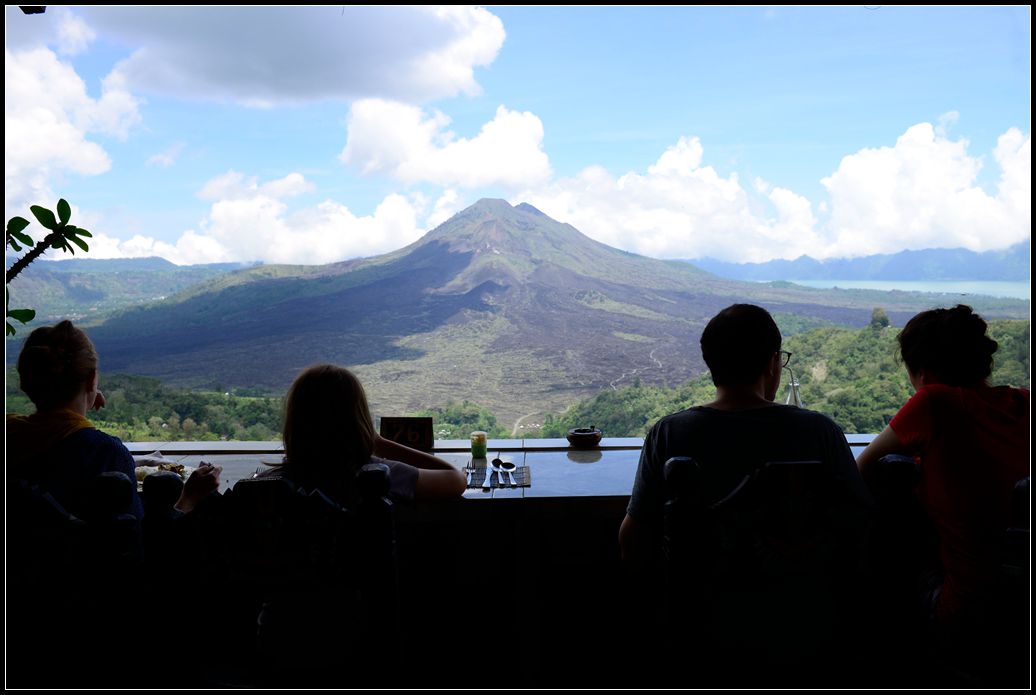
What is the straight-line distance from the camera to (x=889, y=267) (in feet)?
24.4

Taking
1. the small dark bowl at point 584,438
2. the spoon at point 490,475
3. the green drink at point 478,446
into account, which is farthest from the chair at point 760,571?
the small dark bowl at point 584,438

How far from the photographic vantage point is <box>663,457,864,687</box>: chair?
1.26 metres

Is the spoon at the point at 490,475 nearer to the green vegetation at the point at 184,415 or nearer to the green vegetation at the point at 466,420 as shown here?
the green vegetation at the point at 466,420

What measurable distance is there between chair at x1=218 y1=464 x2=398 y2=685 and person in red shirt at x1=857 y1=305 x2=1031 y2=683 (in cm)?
106

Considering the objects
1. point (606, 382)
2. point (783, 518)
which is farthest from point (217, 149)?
point (783, 518)

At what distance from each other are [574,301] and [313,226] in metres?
4.24

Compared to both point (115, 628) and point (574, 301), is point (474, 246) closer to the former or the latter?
point (574, 301)

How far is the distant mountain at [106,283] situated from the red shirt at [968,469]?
6791 mm

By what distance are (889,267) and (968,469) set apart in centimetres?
670

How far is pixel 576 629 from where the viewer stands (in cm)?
241

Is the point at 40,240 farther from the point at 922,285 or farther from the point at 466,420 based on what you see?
the point at 922,285

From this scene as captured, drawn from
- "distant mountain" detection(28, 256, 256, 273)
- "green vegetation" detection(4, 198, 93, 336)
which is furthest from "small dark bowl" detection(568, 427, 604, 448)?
"distant mountain" detection(28, 256, 256, 273)

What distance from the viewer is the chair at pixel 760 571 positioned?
4.15 feet

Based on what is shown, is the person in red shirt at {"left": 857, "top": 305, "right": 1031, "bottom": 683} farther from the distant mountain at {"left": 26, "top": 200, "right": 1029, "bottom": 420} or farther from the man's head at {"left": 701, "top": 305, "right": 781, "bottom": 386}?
the distant mountain at {"left": 26, "top": 200, "right": 1029, "bottom": 420}
